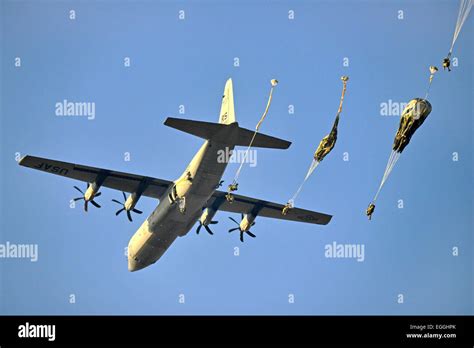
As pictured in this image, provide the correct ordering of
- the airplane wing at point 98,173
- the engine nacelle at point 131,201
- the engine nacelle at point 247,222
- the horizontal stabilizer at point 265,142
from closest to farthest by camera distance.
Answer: the horizontal stabilizer at point 265,142
the airplane wing at point 98,173
the engine nacelle at point 131,201
the engine nacelle at point 247,222

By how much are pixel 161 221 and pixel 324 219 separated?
39.6ft

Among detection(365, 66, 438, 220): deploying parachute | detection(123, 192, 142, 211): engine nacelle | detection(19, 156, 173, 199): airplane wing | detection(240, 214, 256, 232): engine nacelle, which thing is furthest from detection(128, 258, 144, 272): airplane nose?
detection(365, 66, 438, 220): deploying parachute

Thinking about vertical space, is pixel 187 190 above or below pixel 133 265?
above

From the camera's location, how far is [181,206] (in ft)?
119

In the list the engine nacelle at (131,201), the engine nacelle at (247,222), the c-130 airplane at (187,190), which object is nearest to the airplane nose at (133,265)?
the c-130 airplane at (187,190)

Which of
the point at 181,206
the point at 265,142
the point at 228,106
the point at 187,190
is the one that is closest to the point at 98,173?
the point at 181,206

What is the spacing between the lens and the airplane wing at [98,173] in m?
38.8

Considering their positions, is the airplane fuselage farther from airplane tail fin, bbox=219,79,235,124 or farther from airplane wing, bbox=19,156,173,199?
airplane tail fin, bbox=219,79,235,124

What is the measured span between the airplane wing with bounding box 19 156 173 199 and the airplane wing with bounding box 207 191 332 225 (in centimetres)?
389

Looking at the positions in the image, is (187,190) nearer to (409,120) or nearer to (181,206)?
(181,206)

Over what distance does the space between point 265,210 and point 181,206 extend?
31.8 feet

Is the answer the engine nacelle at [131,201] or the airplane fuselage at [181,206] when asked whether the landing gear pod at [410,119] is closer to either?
the airplane fuselage at [181,206]
